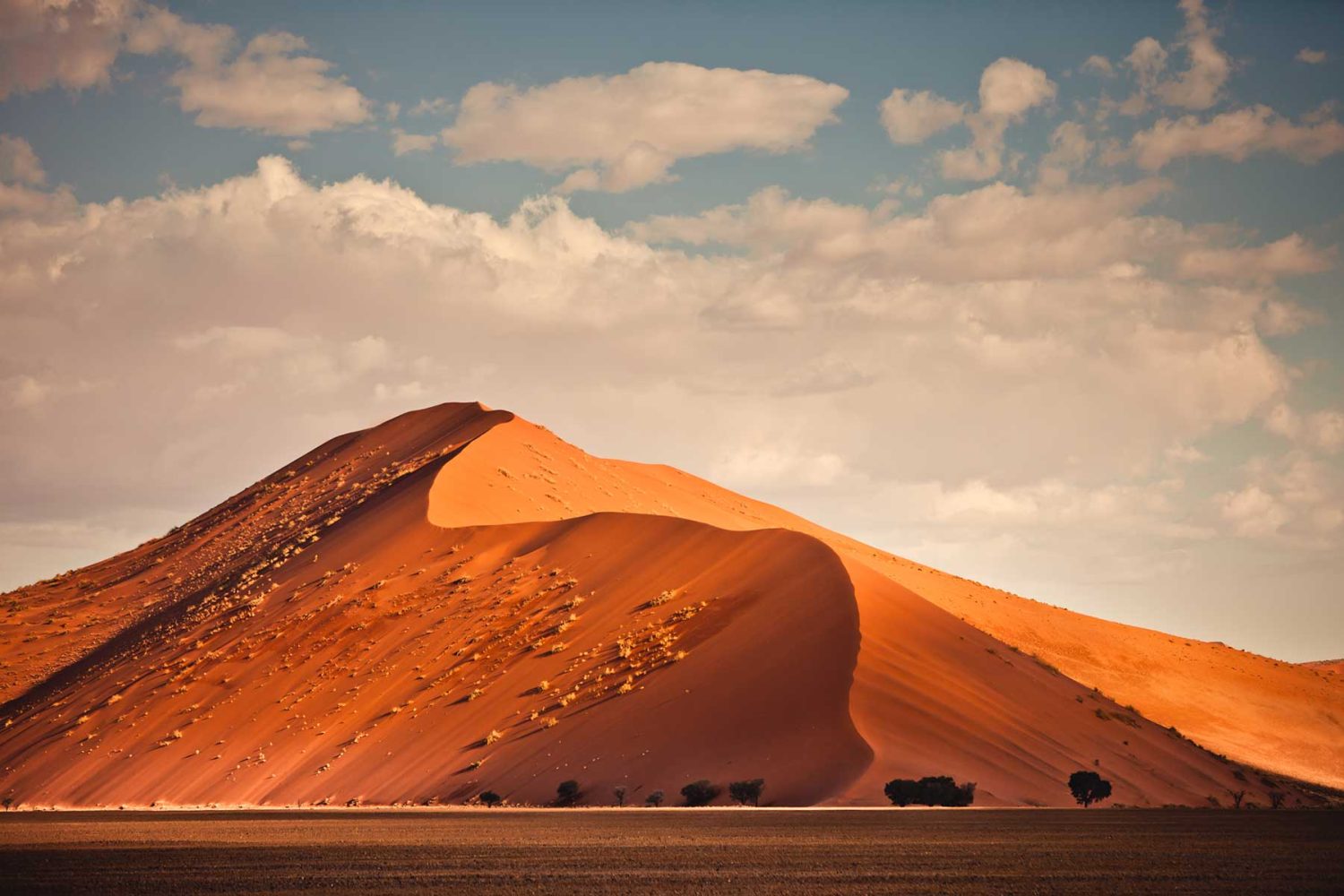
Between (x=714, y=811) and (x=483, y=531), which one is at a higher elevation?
(x=483, y=531)

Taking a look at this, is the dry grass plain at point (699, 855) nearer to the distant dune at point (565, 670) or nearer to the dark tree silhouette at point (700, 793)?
the dark tree silhouette at point (700, 793)

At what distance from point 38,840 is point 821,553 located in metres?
37.5

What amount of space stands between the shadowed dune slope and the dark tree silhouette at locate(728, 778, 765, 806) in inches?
1539

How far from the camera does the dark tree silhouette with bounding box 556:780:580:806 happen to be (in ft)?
156

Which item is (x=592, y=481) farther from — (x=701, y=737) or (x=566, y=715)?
(x=701, y=737)

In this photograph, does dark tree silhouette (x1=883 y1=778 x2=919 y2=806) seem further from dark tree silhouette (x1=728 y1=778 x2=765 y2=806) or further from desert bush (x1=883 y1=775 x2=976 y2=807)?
dark tree silhouette (x1=728 y1=778 x2=765 y2=806)

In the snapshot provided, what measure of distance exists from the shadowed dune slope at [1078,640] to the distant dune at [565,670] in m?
0.32

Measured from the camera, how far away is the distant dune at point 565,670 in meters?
50.0

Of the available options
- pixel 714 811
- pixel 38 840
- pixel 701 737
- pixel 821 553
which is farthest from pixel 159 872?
pixel 821 553

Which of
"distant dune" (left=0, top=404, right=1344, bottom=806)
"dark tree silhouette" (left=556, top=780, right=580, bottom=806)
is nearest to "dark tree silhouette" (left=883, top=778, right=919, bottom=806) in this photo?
"distant dune" (left=0, top=404, right=1344, bottom=806)

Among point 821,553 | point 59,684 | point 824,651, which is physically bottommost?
point 59,684

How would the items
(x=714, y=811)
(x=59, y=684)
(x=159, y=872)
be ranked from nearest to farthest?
(x=159, y=872) < (x=714, y=811) < (x=59, y=684)

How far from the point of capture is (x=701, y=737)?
49719 mm

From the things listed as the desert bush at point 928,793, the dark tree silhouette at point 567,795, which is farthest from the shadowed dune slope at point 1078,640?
the desert bush at point 928,793
